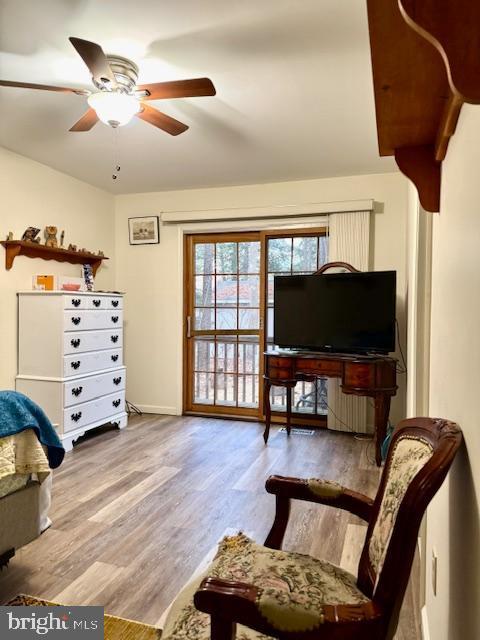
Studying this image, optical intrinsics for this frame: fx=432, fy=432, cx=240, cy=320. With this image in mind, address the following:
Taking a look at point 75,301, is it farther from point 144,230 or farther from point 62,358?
point 144,230

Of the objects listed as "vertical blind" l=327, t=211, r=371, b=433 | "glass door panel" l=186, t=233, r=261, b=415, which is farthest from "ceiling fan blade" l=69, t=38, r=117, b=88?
"glass door panel" l=186, t=233, r=261, b=415

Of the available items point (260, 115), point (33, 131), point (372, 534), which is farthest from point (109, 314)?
point (372, 534)

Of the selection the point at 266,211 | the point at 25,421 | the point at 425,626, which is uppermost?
the point at 266,211

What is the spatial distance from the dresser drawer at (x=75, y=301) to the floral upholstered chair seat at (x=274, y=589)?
2.92 m

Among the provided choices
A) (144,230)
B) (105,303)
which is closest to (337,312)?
(105,303)

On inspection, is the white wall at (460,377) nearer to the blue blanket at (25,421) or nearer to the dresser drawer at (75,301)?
Answer: the blue blanket at (25,421)

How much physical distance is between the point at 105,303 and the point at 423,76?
386cm

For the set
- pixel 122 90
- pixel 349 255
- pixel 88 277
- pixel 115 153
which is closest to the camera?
pixel 122 90

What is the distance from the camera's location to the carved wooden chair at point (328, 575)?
91cm

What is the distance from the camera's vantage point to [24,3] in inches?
73.7

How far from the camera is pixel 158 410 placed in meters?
5.11

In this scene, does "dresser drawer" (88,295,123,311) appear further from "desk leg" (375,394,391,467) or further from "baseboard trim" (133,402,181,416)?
"desk leg" (375,394,391,467)

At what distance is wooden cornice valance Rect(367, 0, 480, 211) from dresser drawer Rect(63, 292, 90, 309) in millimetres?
3138

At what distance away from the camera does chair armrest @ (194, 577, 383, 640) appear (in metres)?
0.91
